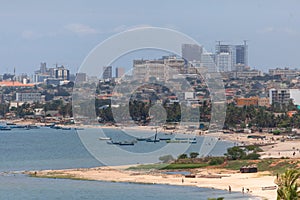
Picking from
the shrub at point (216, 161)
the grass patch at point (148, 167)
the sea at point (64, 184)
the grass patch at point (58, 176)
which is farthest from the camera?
the shrub at point (216, 161)

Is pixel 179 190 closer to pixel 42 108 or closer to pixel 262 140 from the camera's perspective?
pixel 262 140

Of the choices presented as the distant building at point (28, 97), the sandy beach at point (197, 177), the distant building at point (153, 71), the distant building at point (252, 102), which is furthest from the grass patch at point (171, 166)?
the distant building at point (28, 97)

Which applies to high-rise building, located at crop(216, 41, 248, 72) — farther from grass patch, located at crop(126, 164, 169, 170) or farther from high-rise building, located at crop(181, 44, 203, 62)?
grass patch, located at crop(126, 164, 169, 170)

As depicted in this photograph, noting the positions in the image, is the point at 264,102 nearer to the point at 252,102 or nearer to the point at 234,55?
the point at 252,102

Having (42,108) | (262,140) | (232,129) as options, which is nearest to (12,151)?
(262,140)

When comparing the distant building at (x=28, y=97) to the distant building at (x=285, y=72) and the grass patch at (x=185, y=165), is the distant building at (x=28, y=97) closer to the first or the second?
the distant building at (x=285, y=72)

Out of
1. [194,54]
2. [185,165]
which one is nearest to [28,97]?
[194,54]
